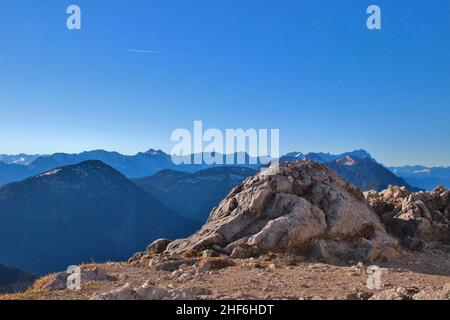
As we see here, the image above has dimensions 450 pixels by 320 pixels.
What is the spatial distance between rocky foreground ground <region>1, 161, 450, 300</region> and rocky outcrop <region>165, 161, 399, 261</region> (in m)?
0.07

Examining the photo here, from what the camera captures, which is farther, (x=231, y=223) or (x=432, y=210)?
(x=432, y=210)

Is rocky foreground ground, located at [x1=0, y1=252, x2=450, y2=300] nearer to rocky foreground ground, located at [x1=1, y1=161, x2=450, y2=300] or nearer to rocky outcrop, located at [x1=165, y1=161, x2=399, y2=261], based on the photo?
rocky foreground ground, located at [x1=1, y1=161, x2=450, y2=300]

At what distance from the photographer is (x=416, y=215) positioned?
111 ft

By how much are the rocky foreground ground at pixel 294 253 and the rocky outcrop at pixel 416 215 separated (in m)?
0.10

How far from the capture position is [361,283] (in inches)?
685

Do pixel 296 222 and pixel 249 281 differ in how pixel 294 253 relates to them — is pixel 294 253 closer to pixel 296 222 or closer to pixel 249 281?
pixel 296 222

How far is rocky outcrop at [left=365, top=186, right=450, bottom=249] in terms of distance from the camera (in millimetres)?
31706

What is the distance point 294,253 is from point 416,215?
50.0 feet

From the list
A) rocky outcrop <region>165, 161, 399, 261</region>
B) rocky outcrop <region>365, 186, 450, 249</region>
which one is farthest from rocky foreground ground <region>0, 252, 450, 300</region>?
rocky outcrop <region>365, 186, 450, 249</region>

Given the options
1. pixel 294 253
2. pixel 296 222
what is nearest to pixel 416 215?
pixel 296 222
